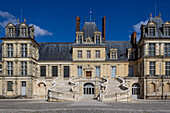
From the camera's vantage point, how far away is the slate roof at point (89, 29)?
124 ft

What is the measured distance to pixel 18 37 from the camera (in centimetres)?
3325

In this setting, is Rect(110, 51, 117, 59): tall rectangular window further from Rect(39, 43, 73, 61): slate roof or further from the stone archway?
the stone archway

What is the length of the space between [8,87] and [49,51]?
9.80 meters

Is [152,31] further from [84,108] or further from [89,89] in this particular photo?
[84,108]

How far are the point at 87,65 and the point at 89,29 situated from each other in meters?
6.89

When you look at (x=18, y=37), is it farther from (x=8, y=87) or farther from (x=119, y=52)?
(x=119, y=52)

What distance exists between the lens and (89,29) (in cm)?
3881

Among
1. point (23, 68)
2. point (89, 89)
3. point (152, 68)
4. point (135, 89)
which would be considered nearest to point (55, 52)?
point (23, 68)

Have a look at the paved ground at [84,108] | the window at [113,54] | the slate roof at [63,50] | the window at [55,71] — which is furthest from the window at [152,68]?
the window at [55,71]

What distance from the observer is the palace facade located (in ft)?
104

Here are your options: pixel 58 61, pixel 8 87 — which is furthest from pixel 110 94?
pixel 8 87

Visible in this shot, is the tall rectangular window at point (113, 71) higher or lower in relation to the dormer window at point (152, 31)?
lower

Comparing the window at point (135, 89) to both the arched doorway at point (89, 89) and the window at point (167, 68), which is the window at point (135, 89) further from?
the arched doorway at point (89, 89)

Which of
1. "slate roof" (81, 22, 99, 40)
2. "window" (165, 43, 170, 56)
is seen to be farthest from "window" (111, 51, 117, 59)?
"window" (165, 43, 170, 56)
